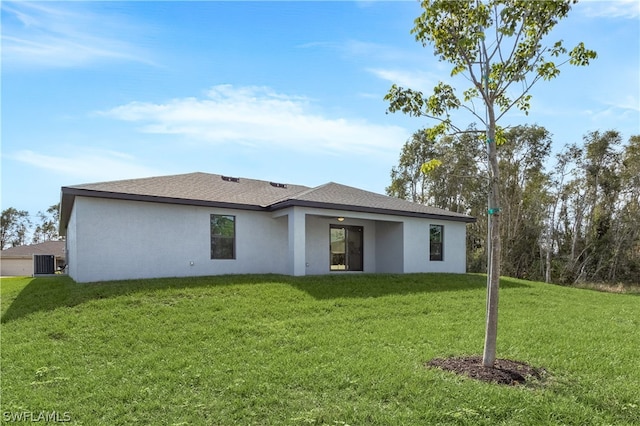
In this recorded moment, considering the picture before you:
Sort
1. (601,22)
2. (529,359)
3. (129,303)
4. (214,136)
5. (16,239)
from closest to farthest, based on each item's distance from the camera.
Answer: (529,359) → (601,22) → (129,303) → (214,136) → (16,239)

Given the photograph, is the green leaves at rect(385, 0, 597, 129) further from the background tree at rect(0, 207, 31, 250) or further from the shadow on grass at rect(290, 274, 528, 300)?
the background tree at rect(0, 207, 31, 250)

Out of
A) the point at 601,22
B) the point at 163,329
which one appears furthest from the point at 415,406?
the point at 601,22

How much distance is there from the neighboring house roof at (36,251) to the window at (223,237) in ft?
80.2

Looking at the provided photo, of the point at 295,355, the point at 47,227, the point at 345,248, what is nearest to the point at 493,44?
the point at 295,355

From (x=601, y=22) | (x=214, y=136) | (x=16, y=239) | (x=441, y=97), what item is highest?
(x=601, y=22)

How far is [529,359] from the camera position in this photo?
18.2 feet

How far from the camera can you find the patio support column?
12733mm

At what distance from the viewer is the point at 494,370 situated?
4.99 m

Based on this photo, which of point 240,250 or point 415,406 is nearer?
point 415,406

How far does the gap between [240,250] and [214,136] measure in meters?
3.75

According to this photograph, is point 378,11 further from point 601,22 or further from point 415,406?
point 415,406

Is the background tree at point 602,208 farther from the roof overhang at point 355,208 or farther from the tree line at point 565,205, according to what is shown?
the roof overhang at point 355,208

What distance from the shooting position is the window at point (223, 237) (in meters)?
13.1

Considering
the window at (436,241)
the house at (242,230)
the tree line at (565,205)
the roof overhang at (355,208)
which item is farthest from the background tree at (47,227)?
the window at (436,241)
